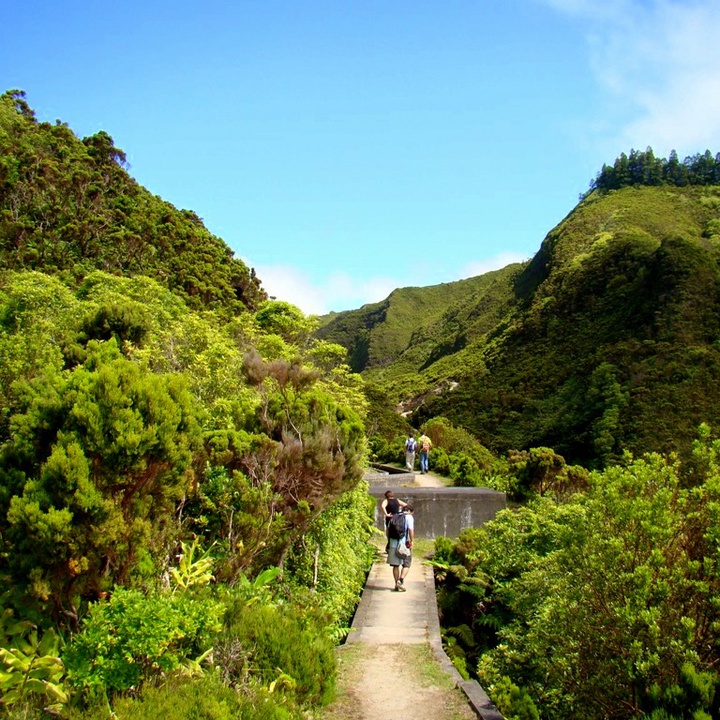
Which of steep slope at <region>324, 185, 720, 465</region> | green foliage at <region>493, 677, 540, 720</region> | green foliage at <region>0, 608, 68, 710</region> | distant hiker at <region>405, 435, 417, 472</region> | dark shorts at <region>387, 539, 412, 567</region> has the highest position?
steep slope at <region>324, 185, 720, 465</region>

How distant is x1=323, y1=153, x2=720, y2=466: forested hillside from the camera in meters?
41.1

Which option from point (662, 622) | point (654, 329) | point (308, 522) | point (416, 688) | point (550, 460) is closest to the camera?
point (662, 622)

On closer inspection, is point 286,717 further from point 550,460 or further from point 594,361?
point 594,361

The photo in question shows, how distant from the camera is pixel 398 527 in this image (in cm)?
1012

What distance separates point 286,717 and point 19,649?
2.02 m

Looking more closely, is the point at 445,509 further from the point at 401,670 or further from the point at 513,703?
the point at 513,703

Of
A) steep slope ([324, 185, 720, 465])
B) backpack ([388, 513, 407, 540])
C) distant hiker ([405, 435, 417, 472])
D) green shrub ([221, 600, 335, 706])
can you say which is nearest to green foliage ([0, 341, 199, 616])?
green shrub ([221, 600, 335, 706])

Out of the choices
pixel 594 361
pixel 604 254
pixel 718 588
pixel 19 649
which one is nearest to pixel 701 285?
pixel 594 361

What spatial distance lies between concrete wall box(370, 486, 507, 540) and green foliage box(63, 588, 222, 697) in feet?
33.1

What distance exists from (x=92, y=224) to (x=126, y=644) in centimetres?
3427

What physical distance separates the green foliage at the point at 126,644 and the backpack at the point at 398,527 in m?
5.26

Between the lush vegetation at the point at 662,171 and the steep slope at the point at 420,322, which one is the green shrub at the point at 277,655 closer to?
the steep slope at the point at 420,322

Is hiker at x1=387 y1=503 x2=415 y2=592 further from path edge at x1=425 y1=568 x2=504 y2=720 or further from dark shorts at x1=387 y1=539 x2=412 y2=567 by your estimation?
path edge at x1=425 y1=568 x2=504 y2=720

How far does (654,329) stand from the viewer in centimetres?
4728
